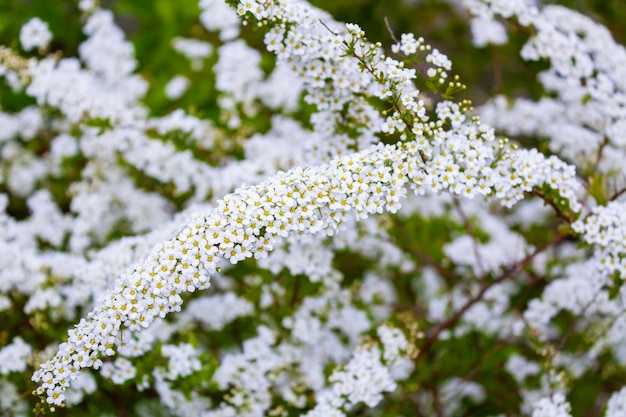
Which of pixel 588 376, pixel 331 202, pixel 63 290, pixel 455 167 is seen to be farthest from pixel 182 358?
pixel 588 376

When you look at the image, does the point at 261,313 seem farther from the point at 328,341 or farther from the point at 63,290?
the point at 63,290

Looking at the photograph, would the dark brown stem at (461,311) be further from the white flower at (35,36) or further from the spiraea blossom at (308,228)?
the white flower at (35,36)

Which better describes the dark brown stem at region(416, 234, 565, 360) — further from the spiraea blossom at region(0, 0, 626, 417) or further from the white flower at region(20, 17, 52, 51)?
the white flower at region(20, 17, 52, 51)

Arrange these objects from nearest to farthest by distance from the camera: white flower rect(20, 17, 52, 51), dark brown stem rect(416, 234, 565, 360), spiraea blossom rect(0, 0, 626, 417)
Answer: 1. spiraea blossom rect(0, 0, 626, 417)
2. dark brown stem rect(416, 234, 565, 360)
3. white flower rect(20, 17, 52, 51)

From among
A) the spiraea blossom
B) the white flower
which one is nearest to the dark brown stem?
A: the spiraea blossom

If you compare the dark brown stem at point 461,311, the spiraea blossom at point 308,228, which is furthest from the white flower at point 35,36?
the dark brown stem at point 461,311

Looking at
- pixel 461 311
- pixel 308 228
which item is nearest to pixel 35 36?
pixel 308 228

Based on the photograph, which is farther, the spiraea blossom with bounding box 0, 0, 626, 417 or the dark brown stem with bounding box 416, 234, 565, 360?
the dark brown stem with bounding box 416, 234, 565, 360

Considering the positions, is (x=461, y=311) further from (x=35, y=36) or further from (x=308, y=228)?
(x=35, y=36)
